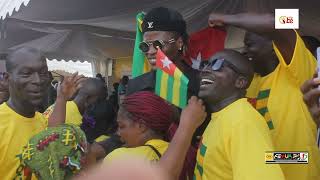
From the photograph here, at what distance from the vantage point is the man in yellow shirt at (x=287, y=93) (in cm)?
205

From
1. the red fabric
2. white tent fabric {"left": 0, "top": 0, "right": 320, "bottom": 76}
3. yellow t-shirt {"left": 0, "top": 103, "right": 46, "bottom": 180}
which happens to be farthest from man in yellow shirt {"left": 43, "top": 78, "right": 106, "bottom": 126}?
the red fabric

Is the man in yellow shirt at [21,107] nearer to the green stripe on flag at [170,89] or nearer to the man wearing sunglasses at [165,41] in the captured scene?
the man wearing sunglasses at [165,41]

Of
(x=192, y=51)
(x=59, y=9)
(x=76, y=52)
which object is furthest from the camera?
(x=76, y=52)

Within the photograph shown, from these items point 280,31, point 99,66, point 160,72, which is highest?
point 280,31

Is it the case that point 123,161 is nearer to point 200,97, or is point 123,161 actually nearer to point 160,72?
point 200,97

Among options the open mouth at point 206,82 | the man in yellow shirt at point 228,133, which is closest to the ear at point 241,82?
the man in yellow shirt at point 228,133

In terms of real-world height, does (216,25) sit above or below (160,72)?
above

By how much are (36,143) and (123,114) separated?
0.56 meters

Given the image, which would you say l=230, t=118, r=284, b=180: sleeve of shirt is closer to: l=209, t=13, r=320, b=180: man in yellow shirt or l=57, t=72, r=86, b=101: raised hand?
l=209, t=13, r=320, b=180: man in yellow shirt

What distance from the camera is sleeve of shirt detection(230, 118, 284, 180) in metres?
1.70

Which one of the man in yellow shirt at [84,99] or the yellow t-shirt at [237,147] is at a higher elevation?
the yellow t-shirt at [237,147]

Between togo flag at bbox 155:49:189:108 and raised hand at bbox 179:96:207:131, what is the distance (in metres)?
0.20

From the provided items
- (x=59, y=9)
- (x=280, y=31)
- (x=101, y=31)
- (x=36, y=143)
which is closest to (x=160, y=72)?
(x=280, y=31)

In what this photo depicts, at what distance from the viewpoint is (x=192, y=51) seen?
2.84 metres
